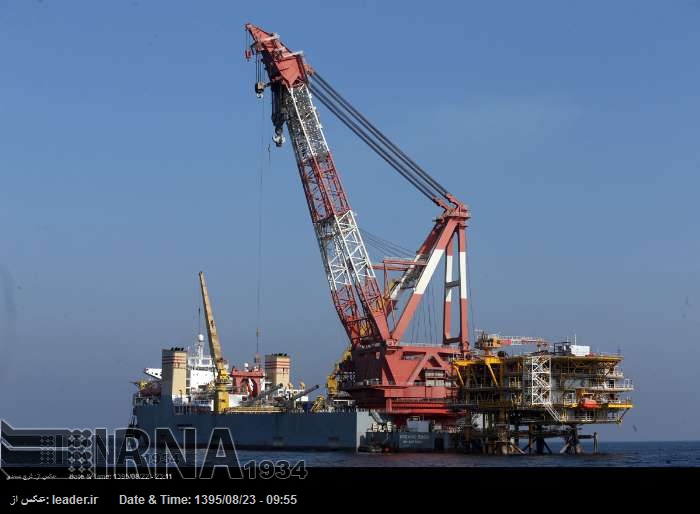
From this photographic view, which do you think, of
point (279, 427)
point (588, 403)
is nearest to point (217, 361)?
point (279, 427)

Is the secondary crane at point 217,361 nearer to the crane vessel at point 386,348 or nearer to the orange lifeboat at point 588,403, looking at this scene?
the crane vessel at point 386,348

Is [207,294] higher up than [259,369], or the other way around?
[207,294]

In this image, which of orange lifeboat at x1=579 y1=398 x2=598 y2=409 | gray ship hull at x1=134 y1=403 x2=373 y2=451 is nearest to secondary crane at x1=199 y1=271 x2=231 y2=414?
gray ship hull at x1=134 y1=403 x2=373 y2=451

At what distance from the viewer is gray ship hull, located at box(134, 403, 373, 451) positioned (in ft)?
272

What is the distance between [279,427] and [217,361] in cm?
1519

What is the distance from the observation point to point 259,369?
4395 inches

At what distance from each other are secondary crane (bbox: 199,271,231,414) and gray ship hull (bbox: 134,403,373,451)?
1.70 meters

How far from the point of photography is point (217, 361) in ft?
345

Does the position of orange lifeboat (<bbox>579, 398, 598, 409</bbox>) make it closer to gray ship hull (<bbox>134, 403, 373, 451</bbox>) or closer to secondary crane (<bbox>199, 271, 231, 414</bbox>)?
gray ship hull (<bbox>134, 403, 373, 451</bbox>)

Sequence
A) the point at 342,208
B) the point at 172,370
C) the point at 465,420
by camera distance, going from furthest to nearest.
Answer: the point at 172,370
the point at 342,208
the point at 465,420

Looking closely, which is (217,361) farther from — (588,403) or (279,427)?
(588,403)
